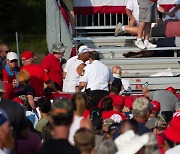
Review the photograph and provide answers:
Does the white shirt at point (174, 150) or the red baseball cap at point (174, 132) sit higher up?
the red baseball cap at point (174, 132)

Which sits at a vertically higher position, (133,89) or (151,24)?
(151,24)

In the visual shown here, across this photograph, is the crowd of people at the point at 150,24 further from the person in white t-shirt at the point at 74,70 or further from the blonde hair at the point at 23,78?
the blonde hair at the point at 23,78

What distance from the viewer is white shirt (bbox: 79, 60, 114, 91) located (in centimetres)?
1534

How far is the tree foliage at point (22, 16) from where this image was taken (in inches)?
1686

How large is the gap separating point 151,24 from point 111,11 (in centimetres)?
199

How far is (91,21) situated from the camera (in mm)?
20531

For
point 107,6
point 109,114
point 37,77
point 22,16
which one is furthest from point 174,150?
point 22,16

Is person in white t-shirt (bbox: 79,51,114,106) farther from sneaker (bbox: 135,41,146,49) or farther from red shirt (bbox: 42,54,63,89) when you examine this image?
sneaker (bbox: 135,41,146,49)

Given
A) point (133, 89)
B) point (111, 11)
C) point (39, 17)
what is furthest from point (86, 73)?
point (39, 17)

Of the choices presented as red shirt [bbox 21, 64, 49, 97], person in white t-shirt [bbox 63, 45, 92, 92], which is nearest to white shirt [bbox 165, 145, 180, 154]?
red shirt [bbox 21, 64, 49, 97]

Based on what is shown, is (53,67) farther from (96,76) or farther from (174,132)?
(174,132)

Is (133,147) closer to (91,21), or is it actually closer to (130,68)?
(130,68)

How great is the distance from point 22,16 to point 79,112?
34.7 m

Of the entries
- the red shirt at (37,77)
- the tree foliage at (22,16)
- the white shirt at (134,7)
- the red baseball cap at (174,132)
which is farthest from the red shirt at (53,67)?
the tree foliage at (22,16)
